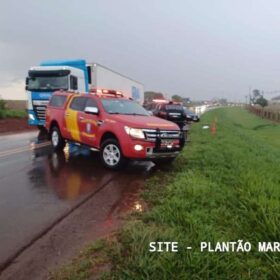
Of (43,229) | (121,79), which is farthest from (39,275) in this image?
(121,79)

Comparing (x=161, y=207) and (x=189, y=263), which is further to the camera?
(x=161, y=207)

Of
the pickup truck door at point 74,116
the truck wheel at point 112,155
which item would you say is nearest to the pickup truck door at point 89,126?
the pickup truck door at point 74,116

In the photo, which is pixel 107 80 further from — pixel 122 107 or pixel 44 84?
pixel 122 107

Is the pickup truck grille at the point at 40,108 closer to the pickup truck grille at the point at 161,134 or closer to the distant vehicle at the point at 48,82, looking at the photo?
the distant vehicle at the point at 48,82

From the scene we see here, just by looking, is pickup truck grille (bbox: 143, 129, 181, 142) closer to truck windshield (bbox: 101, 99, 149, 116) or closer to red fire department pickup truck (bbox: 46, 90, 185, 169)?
red fire department pickup truck (bbox: 46, 90, 185, 169)

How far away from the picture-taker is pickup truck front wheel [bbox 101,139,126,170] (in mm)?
10110

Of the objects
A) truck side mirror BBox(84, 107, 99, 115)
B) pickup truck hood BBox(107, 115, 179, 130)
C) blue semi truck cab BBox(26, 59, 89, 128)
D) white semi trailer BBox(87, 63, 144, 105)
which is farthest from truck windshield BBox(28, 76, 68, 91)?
pickup truck hood BBox(107, 115, 179, 130)

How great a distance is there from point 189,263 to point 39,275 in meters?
1.50

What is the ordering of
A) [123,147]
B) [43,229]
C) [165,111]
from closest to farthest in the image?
1. [43,229]
2. [123,147]
3. [165,111]

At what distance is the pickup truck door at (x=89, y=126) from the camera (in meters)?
10.9

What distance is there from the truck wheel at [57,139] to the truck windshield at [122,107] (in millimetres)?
2597

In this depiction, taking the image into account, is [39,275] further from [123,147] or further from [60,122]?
[60,122]

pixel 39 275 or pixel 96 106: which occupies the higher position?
pixel 96 106

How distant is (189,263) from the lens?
3.95 meters
